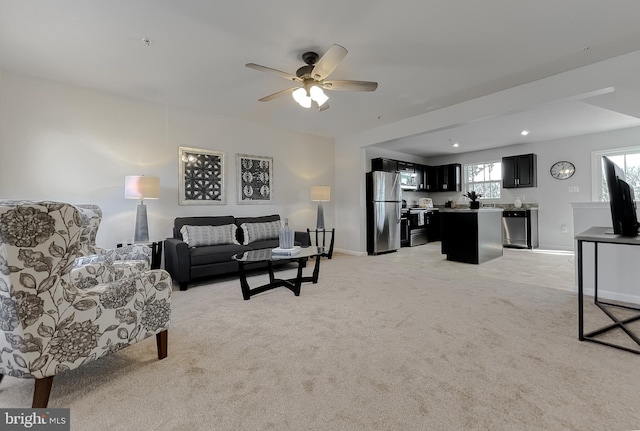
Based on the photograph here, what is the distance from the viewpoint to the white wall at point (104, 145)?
3119 millimetres

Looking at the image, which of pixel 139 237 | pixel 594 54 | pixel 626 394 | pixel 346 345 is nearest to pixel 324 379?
pixel 346 345

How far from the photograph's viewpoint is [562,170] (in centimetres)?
598

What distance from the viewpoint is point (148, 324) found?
5.46 ft

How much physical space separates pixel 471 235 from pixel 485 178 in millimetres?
3372

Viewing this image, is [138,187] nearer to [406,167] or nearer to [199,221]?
[199,221]

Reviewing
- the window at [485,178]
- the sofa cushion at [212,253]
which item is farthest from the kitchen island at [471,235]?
the sofa cushion at [212,253]

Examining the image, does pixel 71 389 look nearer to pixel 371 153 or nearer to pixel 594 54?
pixel 594 54

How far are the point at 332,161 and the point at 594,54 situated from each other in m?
4.23

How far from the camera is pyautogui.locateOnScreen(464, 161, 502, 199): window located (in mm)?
7066

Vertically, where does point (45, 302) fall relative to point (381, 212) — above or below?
below

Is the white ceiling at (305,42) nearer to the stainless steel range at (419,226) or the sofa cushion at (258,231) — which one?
the sofa cushion at (258,231)

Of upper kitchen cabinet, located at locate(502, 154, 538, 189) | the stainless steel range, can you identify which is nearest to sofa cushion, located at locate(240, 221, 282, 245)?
the stainless steel range

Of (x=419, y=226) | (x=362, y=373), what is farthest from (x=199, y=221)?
(x=419, y=226)

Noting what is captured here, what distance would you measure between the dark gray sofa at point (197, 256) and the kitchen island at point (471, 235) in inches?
123
